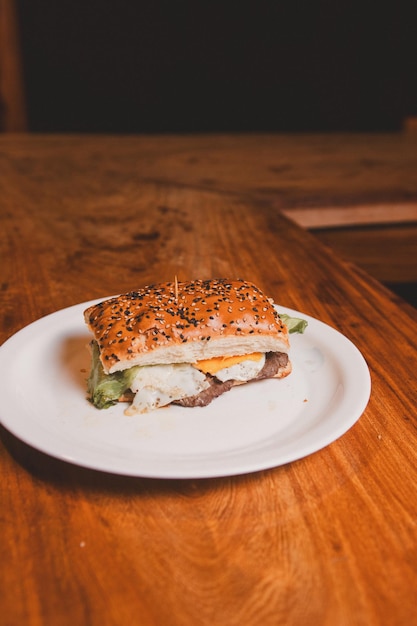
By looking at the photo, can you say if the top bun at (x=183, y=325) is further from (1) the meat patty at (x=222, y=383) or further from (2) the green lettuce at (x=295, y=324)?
(2) the green lettuce at (x=295, y=324)

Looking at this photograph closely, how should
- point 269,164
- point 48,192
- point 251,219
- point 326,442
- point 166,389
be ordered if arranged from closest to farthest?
point 326,442 < point 166,389 < point 251,219 < point 48,192 < point 269,164

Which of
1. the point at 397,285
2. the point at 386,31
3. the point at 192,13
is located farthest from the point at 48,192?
the point at 386,31

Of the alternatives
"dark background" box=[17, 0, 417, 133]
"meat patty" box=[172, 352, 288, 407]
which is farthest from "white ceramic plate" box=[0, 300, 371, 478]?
"dark background" box=[17, 0, 417, 133]

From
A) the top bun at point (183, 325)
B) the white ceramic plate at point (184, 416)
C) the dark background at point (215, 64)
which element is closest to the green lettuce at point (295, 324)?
the white ceramic plate at point (184, 416)

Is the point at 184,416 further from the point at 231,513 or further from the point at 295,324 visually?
the point at 295,324

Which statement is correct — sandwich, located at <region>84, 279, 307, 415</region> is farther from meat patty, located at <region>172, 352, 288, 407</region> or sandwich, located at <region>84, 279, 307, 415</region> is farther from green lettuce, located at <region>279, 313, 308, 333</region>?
green lettuce, located at <region>279, 313, 308, 333</region>

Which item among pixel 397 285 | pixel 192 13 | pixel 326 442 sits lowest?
pixel 397 285

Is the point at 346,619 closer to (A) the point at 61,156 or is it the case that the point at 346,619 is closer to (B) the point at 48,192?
(B) the point at 48,192
